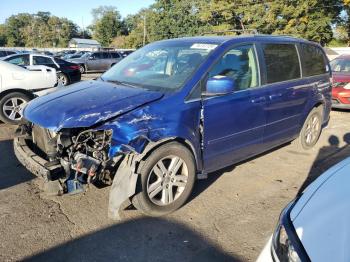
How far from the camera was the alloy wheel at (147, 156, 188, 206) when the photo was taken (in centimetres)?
369

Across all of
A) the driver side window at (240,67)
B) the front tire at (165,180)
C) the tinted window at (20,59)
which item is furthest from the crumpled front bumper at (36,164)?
the tinted window at (20,59)

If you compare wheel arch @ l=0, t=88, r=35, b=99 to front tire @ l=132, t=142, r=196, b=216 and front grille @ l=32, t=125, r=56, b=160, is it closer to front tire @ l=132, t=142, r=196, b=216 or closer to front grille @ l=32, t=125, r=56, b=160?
front grille @ l=32, t=125, r=56, b=160

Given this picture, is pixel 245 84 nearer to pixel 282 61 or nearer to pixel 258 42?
pixel 258 42

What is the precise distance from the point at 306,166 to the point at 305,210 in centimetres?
368

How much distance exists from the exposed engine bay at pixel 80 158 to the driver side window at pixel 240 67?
1485 mm

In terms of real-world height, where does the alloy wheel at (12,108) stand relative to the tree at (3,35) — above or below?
below

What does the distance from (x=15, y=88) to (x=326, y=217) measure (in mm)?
7163

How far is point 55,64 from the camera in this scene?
1614 centimetres

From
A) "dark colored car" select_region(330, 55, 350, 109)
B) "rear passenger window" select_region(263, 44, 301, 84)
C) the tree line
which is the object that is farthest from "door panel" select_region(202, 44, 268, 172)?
the tree line

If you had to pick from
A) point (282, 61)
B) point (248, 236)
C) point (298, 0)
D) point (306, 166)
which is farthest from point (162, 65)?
point (298, 0)

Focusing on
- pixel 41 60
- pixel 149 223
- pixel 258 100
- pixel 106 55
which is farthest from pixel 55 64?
pixel 149 223

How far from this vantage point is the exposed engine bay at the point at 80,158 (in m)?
3.43

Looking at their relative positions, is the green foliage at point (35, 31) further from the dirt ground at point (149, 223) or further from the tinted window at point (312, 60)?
the dirt ground at point (149, 223)

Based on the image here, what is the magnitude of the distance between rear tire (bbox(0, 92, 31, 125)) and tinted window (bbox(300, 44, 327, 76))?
563cm
